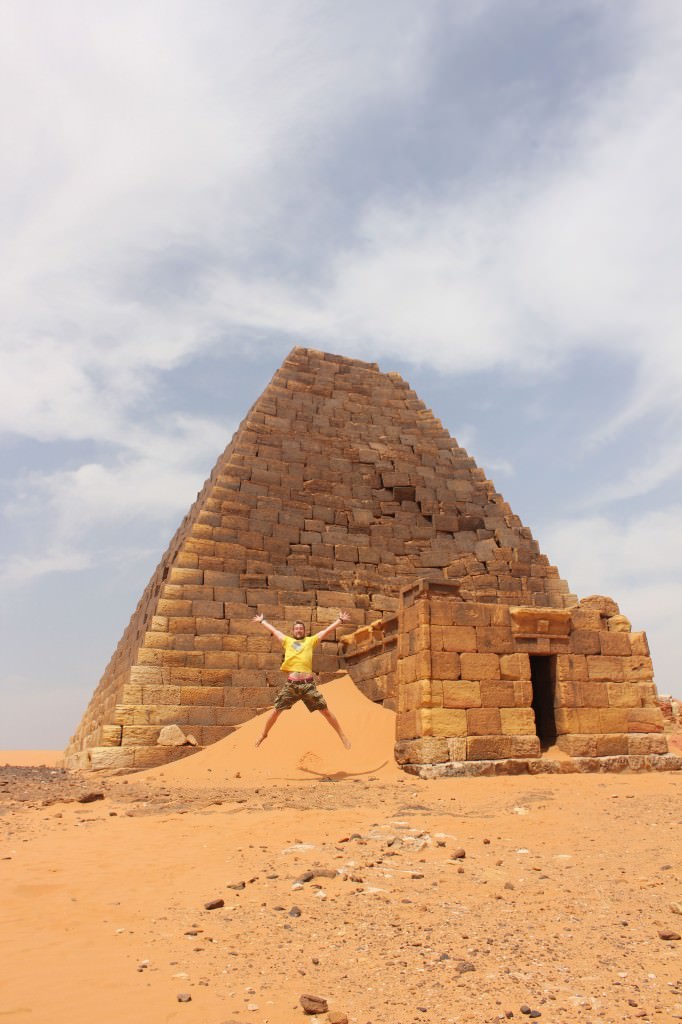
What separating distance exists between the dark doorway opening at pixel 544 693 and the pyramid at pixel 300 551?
257cm

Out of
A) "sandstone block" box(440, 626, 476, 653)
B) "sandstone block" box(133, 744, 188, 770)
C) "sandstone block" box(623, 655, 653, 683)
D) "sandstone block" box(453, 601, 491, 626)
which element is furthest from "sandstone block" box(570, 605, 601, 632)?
"sandstone block" box(133, 744, 188, 770)

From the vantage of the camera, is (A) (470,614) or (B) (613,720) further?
(B) (613,720)

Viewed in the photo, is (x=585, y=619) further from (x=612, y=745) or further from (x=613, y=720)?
(x=612, y=745)

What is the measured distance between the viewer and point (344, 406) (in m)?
18.0

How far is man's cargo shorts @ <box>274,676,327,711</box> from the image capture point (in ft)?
29.8

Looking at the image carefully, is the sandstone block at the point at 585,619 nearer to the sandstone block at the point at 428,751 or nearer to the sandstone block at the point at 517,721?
the sandstone block at the point at 517,721

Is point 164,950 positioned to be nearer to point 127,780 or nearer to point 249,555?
point 127,780

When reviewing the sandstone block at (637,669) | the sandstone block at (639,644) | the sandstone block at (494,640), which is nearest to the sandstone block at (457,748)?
the sandstone block at (494,640)

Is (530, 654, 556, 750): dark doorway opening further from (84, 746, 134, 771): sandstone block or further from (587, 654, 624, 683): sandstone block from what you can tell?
(84, 746, 134, 771): sandstone block

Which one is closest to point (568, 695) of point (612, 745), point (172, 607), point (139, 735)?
point (612, 745)

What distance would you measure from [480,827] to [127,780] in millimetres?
5623

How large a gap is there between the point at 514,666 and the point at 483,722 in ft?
2.86

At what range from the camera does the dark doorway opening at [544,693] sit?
32.9 ft

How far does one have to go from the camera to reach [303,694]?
9.08 meters
